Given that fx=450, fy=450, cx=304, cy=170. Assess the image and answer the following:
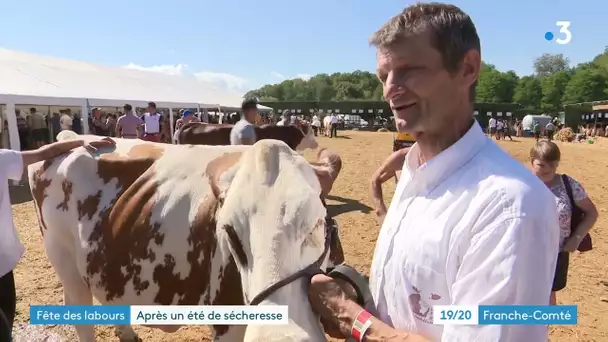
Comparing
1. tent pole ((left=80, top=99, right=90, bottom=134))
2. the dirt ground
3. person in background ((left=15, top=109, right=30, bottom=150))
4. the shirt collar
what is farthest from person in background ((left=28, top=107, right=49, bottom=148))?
the shirt collar

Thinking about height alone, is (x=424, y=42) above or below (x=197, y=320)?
above

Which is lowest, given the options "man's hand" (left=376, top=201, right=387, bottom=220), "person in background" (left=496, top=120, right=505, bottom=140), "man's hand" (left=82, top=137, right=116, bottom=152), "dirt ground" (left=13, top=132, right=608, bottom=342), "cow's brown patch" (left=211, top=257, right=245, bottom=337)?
"dirt ground" (left=13, top=132, right=608, bottom=342)

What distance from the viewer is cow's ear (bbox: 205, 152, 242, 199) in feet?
7.57

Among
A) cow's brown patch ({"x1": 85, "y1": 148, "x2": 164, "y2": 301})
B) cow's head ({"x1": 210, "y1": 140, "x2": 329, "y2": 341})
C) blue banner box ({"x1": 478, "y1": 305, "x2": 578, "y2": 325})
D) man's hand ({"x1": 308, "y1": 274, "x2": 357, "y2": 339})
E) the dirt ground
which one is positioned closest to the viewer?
blue banner box ({"x1": 478, "y1": 305, "x2": 578, "y2": 325})

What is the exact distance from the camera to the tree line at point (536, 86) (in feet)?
192

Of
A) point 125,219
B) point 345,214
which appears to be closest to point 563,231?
point 125,219

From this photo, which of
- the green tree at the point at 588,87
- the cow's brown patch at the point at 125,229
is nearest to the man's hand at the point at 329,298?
the cow's brown patch at the point at 125,229

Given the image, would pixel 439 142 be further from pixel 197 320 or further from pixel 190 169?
pixel 190 169

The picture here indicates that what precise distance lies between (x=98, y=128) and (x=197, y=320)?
14146 millimetres

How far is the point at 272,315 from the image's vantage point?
1.45 m

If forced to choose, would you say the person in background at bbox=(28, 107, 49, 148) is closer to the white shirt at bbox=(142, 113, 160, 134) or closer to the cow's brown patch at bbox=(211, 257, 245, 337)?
the white shirt at bbox=(142, 113, 160, 134)

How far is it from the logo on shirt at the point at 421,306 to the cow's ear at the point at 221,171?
4.28ft

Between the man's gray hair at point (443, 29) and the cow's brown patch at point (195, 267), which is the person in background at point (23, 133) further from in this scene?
the man's gray hair at point (443, 29)

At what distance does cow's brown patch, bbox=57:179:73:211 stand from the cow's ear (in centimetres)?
116
